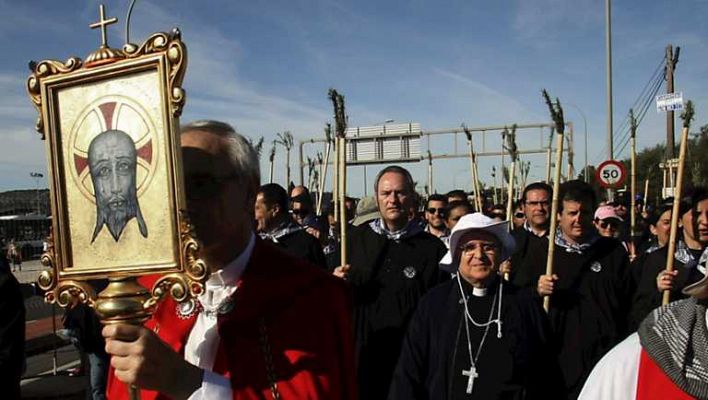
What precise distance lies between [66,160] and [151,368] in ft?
2.13

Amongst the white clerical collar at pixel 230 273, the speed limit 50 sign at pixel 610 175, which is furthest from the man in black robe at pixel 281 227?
the speed limit 50 sign at pixel 610 175

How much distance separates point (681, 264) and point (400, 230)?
2.22 m

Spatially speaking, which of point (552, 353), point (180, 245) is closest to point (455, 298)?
point (552, 353)

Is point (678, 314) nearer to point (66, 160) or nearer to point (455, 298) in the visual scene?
point (66, 160)

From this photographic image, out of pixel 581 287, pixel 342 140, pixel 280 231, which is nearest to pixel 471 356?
pixel 581 287

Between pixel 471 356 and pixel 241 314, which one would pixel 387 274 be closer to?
pixel 471 356

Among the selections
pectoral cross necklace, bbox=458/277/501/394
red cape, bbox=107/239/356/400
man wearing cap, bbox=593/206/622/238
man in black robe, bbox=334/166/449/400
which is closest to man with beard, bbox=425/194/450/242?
man wearing cap, bbox=593/206/622/238

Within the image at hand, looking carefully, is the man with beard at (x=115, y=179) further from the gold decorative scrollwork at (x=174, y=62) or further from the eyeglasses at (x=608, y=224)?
the eyeglasses at (x=608, y=224)

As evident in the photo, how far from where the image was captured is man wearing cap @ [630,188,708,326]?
15.6ft

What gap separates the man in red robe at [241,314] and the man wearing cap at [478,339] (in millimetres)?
1553

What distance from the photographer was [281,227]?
6.46 m

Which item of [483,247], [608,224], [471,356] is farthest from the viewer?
[608,224]

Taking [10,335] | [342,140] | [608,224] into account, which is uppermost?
[342,140]

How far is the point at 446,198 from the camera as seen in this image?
8500mm
